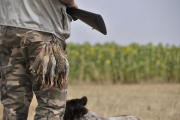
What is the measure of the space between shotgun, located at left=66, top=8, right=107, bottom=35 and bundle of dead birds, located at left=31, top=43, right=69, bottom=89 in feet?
1.38

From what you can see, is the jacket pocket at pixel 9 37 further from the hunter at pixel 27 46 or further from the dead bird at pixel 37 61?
the dead bird at pixel 37 61

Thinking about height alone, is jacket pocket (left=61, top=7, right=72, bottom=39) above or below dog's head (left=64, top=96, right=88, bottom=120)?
above

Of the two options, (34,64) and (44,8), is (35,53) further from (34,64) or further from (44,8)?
(44,8)

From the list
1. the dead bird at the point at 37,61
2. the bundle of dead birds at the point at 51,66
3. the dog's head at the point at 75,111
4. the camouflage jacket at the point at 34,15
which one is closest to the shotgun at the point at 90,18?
the camouflage jacket at the point at 34,15

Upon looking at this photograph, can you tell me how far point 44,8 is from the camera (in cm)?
196

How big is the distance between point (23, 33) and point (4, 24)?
17cm

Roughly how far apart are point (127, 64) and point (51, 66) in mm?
9543

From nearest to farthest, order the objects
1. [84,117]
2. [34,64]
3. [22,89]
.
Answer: [34,64] < [22,89] < [84,117]

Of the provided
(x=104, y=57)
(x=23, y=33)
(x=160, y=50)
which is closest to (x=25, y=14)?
(x=23, y=33)

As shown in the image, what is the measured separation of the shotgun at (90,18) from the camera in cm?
218

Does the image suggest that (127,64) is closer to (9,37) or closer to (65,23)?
(65,23)

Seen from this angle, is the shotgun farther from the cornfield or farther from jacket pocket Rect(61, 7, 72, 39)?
the cornfield

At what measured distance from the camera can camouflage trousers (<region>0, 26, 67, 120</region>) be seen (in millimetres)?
1943

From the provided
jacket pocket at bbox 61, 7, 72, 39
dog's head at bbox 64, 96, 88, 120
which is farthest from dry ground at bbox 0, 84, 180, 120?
jacket pocket at bbox 61, 7, 72, 39
